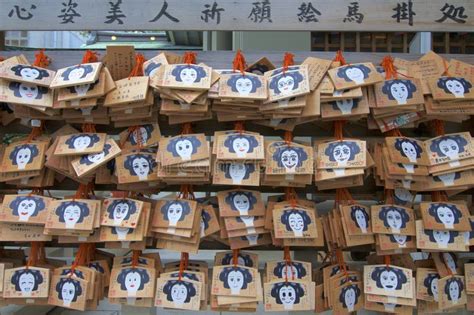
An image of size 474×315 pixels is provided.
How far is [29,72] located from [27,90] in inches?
3.2

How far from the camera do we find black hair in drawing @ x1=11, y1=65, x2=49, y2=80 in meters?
2.09

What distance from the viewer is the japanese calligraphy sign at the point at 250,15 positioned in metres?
2.19

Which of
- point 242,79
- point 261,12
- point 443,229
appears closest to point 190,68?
point 242,79

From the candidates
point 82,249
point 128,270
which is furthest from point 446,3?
point 82,249

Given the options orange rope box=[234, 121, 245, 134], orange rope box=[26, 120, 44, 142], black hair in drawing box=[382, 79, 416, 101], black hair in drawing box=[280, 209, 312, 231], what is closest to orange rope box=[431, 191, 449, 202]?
black hair in drawing box=[382, 79, 416, 101]

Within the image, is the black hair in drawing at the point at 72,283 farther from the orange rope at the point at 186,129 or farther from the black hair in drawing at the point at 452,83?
the black hair in drawing at the point at 452,83

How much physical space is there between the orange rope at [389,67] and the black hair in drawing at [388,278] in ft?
2.93

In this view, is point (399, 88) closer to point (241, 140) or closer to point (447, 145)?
point (447, 145)

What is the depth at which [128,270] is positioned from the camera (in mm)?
2135

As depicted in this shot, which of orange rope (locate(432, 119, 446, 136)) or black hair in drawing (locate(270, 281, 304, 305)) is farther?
orange rope (locate(432, 119, 446, 136))

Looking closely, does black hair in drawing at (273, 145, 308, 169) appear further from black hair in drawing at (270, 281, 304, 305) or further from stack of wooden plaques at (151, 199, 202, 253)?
black hair in drawing at (270, 281, 304, 305)

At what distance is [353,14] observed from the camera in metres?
2.20

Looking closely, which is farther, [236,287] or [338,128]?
[338,128]

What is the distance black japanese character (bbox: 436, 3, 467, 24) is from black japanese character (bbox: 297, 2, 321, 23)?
1.93 ft
